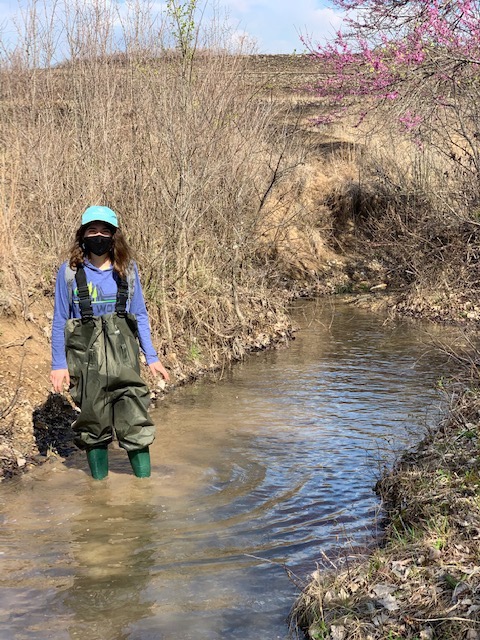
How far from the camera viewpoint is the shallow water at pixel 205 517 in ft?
14.6

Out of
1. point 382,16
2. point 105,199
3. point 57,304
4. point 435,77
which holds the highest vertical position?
point 382,16

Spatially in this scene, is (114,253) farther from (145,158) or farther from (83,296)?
(145,158)

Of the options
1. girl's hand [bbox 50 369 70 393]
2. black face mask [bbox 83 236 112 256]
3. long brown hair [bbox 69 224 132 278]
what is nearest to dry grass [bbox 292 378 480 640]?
girl's hand [bbox 50 369 70 393]

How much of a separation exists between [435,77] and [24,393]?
5.79 m

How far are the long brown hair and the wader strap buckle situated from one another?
0.06 meters

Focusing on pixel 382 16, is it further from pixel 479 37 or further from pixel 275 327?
pixel 275 327

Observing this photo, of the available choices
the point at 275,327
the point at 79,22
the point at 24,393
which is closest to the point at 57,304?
the point at 24,393

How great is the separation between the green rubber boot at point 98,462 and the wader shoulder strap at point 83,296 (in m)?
1.16

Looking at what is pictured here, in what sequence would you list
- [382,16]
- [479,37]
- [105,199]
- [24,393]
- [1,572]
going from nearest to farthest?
[1,572]
[24,393]
[479,37]
[382,16]
[105,199]

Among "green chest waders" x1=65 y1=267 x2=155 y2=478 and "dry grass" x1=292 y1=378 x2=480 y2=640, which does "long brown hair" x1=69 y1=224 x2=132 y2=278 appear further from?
"dry grass" x1=292 y1=378 x2=480 y2=640

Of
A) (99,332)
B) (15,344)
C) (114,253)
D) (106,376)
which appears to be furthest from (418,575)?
(15,344)

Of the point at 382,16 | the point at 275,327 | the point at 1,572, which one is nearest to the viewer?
the point at 1,572

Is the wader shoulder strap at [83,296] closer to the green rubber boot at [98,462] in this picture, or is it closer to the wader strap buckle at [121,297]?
the wader strap buckle at [121,297]

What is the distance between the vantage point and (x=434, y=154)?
1939cm
